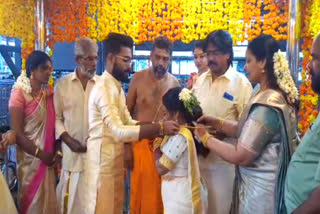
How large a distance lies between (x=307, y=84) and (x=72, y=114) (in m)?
2.84

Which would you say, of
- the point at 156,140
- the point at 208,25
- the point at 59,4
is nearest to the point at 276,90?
the point at 156,140

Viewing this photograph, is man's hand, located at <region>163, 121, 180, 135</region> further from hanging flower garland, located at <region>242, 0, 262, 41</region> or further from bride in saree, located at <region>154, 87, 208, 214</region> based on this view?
hanging flower garland, located at <region>242, 0, 262, 41</region>

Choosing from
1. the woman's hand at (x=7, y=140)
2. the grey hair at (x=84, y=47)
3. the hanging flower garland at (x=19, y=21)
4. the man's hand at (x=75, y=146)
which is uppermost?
the hanging flower garland at (x=19, y=21)

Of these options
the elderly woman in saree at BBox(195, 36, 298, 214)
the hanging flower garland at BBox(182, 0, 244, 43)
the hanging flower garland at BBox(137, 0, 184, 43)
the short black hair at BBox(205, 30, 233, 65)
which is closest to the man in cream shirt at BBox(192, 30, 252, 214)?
the short black hair at BBox(205, 30, 233, 65)

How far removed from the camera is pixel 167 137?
108 inches

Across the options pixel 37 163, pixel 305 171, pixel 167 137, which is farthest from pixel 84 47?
pixel 305 171

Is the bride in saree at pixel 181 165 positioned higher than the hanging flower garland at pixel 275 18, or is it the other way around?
the hanging flower garland at pixel 275 18

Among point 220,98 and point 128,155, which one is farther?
point 128,155

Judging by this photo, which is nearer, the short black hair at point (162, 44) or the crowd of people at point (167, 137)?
the crowd of people at point (167, 137)

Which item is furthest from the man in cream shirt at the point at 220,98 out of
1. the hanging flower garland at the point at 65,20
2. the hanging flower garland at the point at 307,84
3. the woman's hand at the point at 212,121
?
the hanging flower garland at the point at 65,20

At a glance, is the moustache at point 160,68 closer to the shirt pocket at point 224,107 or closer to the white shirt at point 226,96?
the white shirt at point 226,96

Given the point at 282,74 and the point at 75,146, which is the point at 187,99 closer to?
the point at 282,74

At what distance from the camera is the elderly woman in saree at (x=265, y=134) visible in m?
2.18

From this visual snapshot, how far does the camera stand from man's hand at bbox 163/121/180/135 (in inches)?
103
